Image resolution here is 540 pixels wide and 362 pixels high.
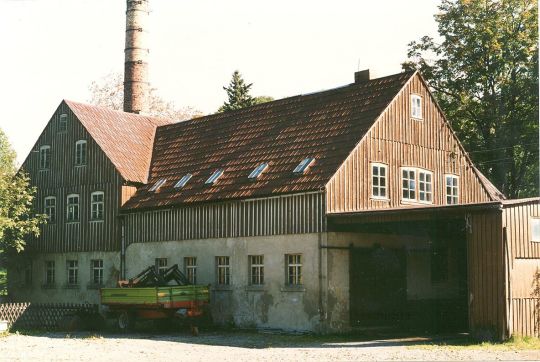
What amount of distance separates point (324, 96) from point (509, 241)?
1146cm

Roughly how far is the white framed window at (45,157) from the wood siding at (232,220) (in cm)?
697

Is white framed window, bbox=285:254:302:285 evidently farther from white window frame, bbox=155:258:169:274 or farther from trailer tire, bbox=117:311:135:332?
white window frame, bbox=155:258:169:274

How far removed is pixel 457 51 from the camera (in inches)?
1638

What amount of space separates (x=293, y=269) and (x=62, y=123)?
1664 centimetres

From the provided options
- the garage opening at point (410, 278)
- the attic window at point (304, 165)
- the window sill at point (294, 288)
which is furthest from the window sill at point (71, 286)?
the garage opening at point (410, 278)

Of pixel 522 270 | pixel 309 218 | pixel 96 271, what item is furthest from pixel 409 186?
pixel 96 271

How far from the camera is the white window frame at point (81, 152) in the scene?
119ft

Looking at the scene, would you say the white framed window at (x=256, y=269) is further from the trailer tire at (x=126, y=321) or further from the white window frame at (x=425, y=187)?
the white window frame at (x=425, y=187)

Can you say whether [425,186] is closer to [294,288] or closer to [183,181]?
[294,288]

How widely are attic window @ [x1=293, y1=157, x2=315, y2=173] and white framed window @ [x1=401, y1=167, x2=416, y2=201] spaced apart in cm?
394

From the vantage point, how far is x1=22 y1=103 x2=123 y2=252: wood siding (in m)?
34.5

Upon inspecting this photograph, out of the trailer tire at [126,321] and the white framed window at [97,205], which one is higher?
the white framed window at [97,205]

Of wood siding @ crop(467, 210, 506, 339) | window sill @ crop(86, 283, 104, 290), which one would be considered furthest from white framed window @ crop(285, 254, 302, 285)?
window sill @ crop(86, 283, 104, 290)

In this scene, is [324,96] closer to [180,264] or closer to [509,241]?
[180,264]
